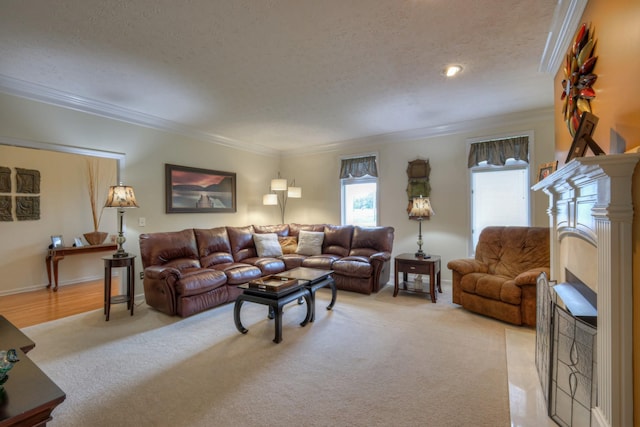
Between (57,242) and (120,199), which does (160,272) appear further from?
(57,242)

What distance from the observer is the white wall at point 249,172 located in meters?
3.58

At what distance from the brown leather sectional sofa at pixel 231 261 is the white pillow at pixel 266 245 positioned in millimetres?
92

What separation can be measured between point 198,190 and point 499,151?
4.85 m

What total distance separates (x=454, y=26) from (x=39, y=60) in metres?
3.66

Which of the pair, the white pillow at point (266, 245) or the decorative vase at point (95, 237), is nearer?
the white pillow at point (266, 245)

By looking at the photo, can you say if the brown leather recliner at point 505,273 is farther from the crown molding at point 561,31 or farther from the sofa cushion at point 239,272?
the sofa cushion at point 239,272

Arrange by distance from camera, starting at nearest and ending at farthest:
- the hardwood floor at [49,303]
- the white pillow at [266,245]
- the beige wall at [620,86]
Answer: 1. the beige wall at [620,86]
2. the hardwood floor at [49,303]
3. the white pillow at [266,245]

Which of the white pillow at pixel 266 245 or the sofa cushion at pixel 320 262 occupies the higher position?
the white pillow at pixel 266 245

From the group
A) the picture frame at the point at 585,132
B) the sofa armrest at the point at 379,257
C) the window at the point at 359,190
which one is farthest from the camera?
the window at the point at 359,190

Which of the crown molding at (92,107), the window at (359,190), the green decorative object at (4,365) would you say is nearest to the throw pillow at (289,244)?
the window at (359,190)

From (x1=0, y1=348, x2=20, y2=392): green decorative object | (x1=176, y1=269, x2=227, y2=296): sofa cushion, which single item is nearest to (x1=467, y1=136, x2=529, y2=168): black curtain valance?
(x1=176, y1=269, x2=227, y2=296): sofa cushion

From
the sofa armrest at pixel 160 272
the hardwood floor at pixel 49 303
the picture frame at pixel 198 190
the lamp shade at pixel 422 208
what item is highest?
the picture frame at pixel 198 190

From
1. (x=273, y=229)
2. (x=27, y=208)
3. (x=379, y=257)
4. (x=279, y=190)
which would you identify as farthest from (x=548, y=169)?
(x=27, y=208)

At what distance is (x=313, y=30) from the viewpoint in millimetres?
2256
